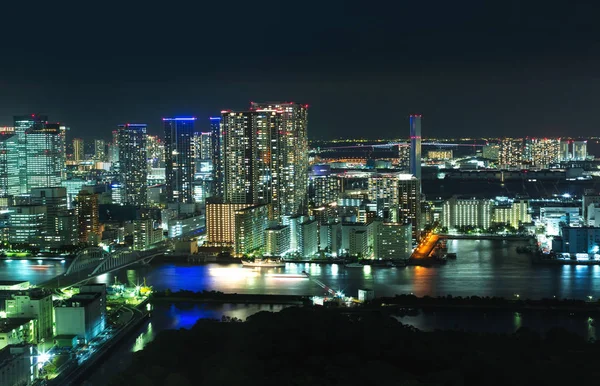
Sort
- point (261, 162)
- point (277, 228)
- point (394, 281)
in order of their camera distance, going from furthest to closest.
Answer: point (261, 162), point (277, 228), point (394, 281)

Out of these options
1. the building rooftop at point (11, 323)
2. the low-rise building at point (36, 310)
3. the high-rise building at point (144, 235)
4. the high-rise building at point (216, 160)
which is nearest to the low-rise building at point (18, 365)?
the building rooftop at point (11, 323)

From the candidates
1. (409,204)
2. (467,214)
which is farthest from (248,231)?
(467,214)

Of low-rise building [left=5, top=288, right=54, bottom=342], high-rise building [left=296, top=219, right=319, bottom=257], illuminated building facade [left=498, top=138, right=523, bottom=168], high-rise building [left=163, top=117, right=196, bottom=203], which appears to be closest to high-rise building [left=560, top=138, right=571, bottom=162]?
illuminated building facade [left=498, top=138, right=523, bottom=168]

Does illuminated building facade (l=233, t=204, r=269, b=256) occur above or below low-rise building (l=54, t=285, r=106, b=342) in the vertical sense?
above

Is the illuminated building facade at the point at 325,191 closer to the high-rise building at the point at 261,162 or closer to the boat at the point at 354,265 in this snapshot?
the high-rise building at the point at 261,162

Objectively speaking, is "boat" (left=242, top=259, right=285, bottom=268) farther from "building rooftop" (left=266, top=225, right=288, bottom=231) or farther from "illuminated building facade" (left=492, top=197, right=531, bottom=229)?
"illuminated building facade" (left=492, top=197, right=531, bottom=229)

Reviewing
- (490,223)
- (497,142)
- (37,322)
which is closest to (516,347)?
(37,322)

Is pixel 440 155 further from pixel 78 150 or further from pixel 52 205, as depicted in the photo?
pixel 52 205
